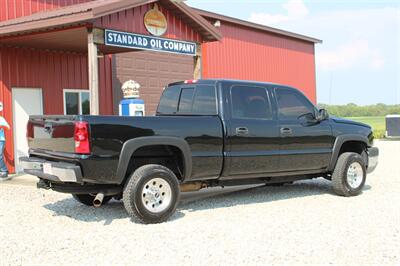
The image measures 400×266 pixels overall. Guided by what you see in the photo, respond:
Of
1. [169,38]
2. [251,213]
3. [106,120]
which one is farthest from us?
[169,38]

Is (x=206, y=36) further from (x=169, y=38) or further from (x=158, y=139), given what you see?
(x=158, y=139)

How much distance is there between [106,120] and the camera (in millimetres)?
6125

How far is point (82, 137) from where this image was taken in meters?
5.97

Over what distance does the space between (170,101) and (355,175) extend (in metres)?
3.40

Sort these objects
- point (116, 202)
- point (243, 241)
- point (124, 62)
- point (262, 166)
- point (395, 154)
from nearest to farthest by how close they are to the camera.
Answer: point (243, 241) < point (262, 166) < point (116, 202) < point (124, 62) < point (395, 154)

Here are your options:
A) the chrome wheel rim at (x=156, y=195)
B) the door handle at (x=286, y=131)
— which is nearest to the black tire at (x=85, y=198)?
the chrome wheel rim at (x=156, y=195)

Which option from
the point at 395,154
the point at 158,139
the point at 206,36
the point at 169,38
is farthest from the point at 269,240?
the point at 395,154

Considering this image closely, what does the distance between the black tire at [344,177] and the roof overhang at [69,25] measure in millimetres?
5201

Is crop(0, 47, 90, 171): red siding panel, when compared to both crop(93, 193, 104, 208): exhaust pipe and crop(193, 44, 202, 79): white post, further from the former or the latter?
crop(93, 193, 104, 208): exhaust pipe

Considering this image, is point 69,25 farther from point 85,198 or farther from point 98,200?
point 98,200

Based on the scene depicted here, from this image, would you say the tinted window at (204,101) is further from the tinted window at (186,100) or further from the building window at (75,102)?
the building window at (75,102)

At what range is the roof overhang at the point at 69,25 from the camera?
979cm

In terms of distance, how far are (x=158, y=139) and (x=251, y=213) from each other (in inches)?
67.3

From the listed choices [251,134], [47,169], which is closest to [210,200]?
[251,134]
